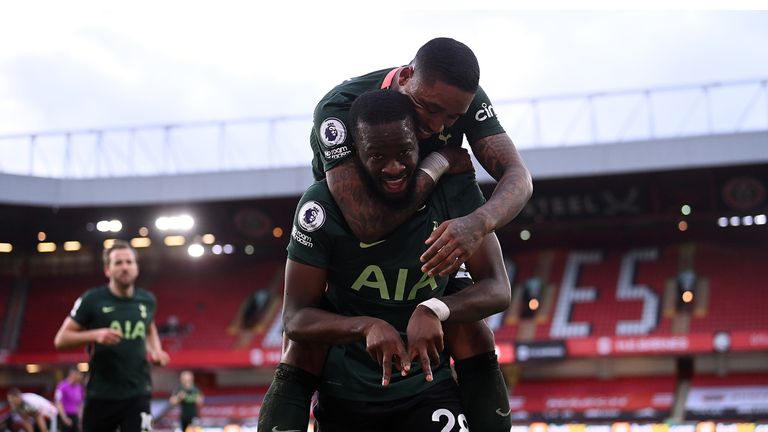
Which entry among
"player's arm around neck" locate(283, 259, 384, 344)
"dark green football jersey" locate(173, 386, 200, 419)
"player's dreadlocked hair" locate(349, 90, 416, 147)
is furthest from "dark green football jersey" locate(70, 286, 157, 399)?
"dark green football jersey" locate(173, 386, 200, 419)

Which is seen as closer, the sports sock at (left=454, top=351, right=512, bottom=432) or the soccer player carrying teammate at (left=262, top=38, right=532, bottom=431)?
the soccer player carrying teammate at (left=262, top=38, right=532, bottom=431)

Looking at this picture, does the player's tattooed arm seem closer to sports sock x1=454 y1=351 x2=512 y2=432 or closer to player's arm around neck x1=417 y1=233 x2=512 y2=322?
player's arm around neck x1=417 y1=233 x2=512 y2=322

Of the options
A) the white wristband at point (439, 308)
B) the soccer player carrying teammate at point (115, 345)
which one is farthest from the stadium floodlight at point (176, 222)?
the white wristband at point (439, 308)

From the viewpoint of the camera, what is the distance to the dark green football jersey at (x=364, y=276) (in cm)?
380

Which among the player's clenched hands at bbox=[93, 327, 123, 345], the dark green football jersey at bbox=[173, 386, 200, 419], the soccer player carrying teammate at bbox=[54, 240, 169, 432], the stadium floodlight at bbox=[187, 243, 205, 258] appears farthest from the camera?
the stadium floodlight at bbox=[187, 243, 205, 258]

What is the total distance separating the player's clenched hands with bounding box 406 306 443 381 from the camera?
3.33 meters

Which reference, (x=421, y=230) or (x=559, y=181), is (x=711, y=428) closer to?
(x=559, y=181)

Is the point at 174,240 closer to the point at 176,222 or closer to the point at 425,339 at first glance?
the point at 176,222

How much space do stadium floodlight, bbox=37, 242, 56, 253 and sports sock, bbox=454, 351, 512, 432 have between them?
115 ft

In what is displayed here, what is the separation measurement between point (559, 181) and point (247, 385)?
45.4 ft

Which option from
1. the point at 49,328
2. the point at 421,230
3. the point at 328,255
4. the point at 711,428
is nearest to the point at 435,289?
the point at 421,230

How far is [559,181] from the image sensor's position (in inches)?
1158

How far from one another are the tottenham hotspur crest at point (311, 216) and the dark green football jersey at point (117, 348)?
459cm

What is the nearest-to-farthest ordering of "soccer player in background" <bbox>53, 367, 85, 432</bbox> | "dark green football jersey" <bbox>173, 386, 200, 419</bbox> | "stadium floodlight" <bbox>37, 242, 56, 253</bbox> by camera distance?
"soccer player in background" <bbox>53, 367, 85, 432</bbox>
"dark green football jersey" <bbox>173, 386, 200, 419</bbox>
"stadium floodlight" <bbox>37, 242, 56, 253</bbox>
